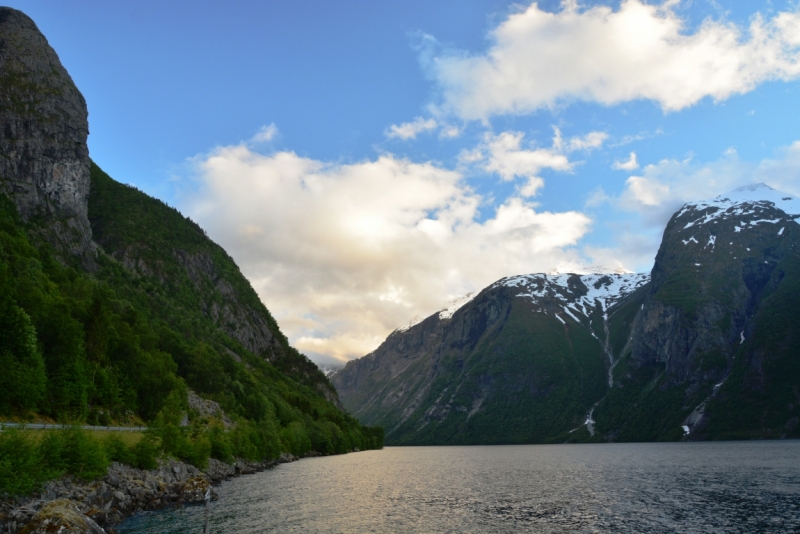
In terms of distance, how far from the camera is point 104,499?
49469mm

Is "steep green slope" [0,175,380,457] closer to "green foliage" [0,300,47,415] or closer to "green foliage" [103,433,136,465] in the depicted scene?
"green foliage" [0,300,47,415]

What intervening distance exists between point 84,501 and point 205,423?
187 feet

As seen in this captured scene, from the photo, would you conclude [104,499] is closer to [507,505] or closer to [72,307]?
[507,505]

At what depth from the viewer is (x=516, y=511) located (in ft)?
188

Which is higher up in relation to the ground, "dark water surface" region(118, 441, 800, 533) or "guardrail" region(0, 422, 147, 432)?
"guardrail" region(0, 422, 147, 432)

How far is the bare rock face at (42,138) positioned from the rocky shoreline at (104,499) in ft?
341

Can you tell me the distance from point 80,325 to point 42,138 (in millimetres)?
106020

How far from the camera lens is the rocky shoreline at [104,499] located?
3491 cm

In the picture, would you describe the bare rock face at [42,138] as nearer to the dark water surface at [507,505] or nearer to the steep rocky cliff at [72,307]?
the steep rocky cliff at [72,307]

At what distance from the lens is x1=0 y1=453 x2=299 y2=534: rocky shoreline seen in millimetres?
34906

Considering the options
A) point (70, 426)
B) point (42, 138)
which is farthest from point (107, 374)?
point (42, 138)

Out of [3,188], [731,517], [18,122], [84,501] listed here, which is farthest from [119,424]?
[18,122]

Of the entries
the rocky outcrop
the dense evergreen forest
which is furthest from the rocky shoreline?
the rocky outcrop

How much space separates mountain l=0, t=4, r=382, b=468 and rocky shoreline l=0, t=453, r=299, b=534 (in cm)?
869
